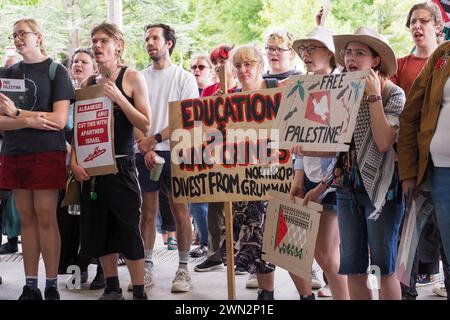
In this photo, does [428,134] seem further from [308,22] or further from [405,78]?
[308,22]

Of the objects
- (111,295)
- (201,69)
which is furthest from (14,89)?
(201,69)

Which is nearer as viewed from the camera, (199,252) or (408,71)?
(408,71)

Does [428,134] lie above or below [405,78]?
below

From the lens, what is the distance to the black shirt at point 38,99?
4.70 metres

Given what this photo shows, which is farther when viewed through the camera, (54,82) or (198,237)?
(198,237)

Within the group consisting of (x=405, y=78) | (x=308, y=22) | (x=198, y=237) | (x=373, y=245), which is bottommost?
(x=198, y=237)

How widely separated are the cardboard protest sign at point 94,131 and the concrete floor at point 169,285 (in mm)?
1022

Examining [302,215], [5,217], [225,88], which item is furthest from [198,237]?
[302,215]

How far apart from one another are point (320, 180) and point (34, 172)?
173cm

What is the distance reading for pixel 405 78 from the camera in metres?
4.71

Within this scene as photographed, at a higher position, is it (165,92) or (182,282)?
(165,92)

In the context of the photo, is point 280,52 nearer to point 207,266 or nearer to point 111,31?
point 111,31

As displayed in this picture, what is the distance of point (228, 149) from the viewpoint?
14.9ft

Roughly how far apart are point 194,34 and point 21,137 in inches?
429
